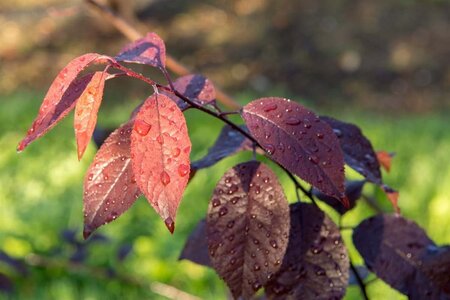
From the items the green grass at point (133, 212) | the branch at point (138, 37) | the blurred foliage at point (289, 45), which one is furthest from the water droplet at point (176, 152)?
the blurred foliage at point (289, 45)

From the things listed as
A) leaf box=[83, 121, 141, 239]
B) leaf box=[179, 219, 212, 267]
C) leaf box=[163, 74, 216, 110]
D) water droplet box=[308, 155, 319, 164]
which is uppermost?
water droplet box=[308, 155, 319, 164]

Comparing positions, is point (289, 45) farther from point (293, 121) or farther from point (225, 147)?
point (293, 121)

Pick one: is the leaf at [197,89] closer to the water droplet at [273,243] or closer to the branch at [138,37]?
the water droplet at [273,243]

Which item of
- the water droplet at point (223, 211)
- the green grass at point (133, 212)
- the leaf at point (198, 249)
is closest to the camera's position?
the water droplet at point (223, 211)

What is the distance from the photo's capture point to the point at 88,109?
1.76 ft

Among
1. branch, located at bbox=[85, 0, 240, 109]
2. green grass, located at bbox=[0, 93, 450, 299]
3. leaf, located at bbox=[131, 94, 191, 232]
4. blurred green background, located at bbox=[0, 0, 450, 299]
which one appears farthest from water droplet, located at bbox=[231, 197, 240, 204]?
blurred green background, located at bbox=[0, 0, 450, 299]

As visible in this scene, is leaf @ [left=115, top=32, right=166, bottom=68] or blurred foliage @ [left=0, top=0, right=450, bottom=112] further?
blurred foliage @ [left=0, top=0, right=450, bottom=112]

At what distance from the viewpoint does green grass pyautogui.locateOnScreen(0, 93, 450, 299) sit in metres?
2.57

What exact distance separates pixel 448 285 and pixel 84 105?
39cm

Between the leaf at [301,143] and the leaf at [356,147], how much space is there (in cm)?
14

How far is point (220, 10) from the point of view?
26.6 ft

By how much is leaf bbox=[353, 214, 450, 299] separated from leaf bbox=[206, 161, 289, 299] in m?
0.14

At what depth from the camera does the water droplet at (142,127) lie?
525mm

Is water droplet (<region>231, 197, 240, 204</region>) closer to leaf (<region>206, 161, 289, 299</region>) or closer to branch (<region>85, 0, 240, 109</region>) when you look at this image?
leaf (<region>206, 161, 289, 299</region>)
